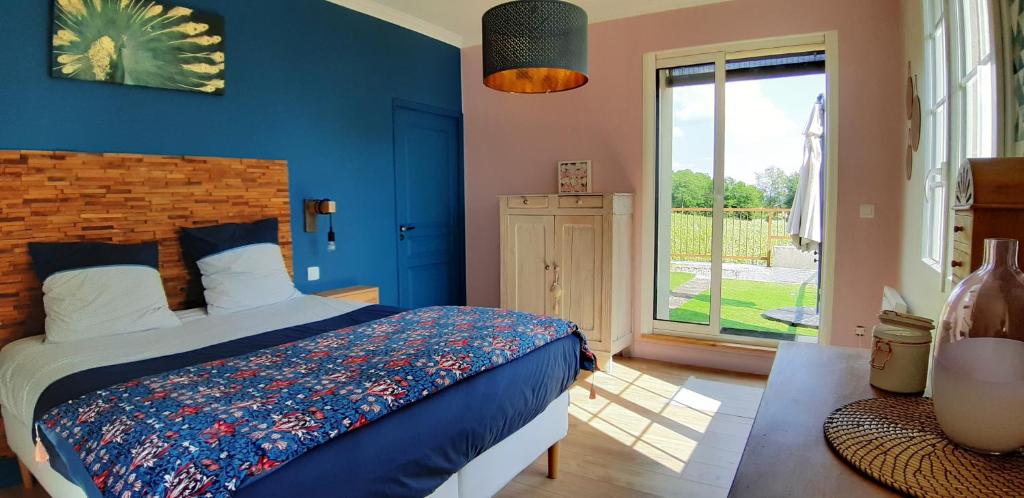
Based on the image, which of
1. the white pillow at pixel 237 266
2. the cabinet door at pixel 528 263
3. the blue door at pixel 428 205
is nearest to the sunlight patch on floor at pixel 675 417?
the cabinet door at pixel 528 263

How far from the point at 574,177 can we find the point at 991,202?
3747 mm

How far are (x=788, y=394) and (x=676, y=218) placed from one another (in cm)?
346

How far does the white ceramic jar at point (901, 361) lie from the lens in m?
1.11

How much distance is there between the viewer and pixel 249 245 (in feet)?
10.3

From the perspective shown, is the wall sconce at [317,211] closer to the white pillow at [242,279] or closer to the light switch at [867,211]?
the white pillow at [242,279]

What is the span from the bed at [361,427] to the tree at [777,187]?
2.33 metres

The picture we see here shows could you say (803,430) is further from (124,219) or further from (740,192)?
(740,192)

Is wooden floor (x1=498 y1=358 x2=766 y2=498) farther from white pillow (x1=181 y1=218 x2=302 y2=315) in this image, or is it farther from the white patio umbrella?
white pillow (x1=181 y1=218 x2=302 y2=315)

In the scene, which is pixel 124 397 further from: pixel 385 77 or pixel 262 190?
pixel 385 77

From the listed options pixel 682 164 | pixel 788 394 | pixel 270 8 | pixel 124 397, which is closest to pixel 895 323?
pixel 788 394

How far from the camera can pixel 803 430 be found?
953 mm

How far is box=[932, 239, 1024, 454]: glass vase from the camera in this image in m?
0.77

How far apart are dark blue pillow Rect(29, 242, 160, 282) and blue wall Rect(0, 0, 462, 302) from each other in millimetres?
493

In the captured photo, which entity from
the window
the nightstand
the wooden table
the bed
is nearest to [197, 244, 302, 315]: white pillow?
the bed
